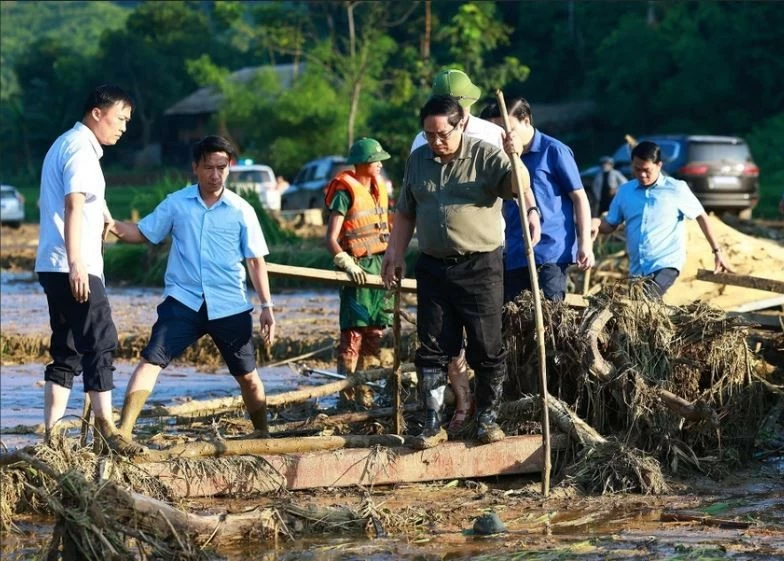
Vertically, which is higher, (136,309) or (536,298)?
(536,298)

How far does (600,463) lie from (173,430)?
2.77m

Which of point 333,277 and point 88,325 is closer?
point 88,325

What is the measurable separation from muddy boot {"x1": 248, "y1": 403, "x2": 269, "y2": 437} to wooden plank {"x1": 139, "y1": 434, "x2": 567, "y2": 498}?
78 centimetres

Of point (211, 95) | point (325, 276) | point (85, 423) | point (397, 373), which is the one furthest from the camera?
point (211, 95)

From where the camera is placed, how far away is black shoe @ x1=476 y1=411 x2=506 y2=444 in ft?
24.4

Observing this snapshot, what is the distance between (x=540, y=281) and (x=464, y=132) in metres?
1.14

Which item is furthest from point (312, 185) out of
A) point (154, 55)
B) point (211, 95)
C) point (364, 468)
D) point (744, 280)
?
point (154, 55)

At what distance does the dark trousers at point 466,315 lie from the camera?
7305 mm

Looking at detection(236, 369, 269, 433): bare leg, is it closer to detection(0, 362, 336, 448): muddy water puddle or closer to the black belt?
the black belt

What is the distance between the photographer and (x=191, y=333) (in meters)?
7.53

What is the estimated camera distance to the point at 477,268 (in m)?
7.29

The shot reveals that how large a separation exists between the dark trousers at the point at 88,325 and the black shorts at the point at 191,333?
0.23 meters

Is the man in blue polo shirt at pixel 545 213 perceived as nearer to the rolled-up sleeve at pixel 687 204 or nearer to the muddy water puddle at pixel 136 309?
the rolled-up sleeve at pixel 687 204

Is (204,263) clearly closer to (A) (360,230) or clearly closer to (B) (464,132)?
(B) (464,132)
